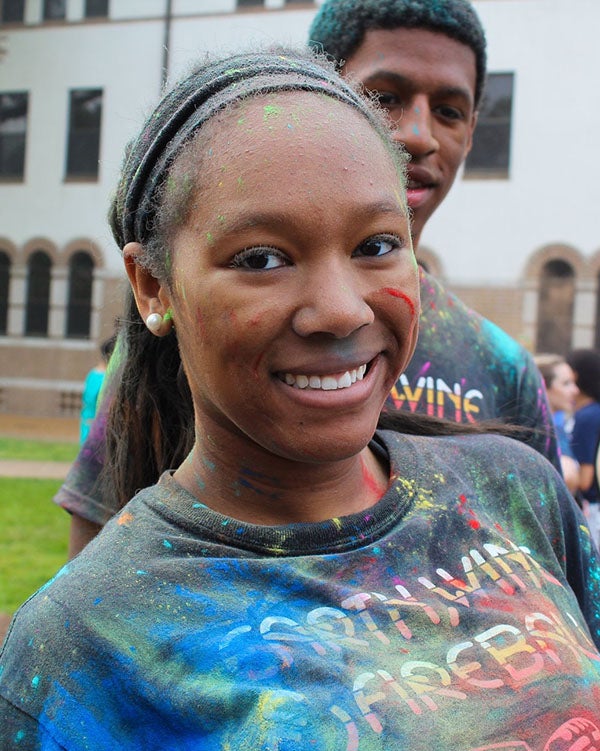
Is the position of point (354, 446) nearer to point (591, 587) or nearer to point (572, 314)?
point (591, 587)

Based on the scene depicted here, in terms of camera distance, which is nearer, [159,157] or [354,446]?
[354,446]

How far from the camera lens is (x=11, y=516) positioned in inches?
318

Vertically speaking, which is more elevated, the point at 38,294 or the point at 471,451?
the point at 38,294

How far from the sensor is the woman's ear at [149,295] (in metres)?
1.50

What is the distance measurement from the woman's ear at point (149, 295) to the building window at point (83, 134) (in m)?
18.0

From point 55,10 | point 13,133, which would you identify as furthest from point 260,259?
point 55,10

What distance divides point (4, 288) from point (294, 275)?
19480 millimetres

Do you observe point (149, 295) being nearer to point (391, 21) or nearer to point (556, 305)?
point (391, 21)

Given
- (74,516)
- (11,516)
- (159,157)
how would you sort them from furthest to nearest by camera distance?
1. (11,516)
2. (74,516)
3. (159,157)

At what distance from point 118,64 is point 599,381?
14.9 m

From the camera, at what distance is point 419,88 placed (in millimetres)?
2064

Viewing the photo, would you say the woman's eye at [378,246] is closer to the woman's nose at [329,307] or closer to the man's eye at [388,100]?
the woman's nose at [329,307]

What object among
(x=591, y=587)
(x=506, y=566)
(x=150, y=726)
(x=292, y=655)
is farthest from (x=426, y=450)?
(x=150, y=726)

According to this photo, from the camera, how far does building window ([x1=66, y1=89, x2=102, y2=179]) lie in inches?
737
